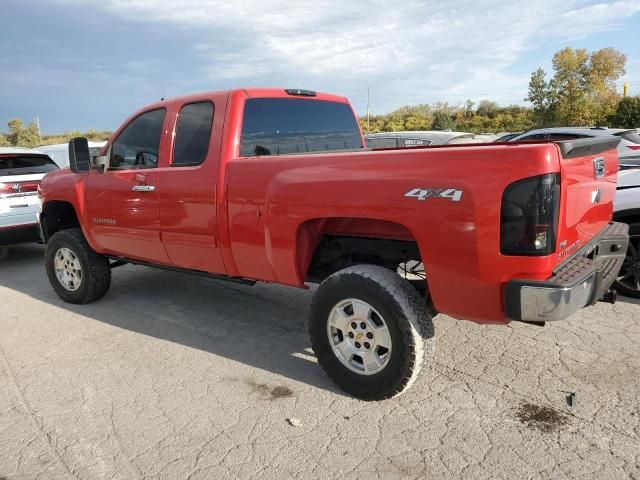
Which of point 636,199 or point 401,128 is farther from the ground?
point 401,128

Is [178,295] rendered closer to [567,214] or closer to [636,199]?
[567,214]

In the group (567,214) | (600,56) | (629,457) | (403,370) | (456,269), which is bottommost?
(629,457)

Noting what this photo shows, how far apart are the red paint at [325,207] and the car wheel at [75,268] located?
34 cm

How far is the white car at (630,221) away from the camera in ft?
15.1

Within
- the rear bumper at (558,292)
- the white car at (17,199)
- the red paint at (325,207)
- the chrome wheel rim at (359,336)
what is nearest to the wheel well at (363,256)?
the red paint at (325,207)

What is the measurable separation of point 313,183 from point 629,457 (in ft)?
7.34

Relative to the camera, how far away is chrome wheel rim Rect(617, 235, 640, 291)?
15.3ft

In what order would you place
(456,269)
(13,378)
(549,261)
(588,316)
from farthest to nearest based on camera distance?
(588,316) → (13,378) → (456,269) → (549,261)


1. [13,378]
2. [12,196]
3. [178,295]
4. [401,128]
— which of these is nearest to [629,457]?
[13,378]

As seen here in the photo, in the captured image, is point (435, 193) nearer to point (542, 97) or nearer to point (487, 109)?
point (542, 97)

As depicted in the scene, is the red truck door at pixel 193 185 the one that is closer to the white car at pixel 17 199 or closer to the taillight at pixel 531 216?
the taillight at pixel 531 216

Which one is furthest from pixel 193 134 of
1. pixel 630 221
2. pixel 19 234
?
pixel 19 234

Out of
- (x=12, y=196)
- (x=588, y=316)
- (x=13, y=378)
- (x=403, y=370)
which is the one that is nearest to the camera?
(x=403, y=370)

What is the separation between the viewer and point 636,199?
180 inches
